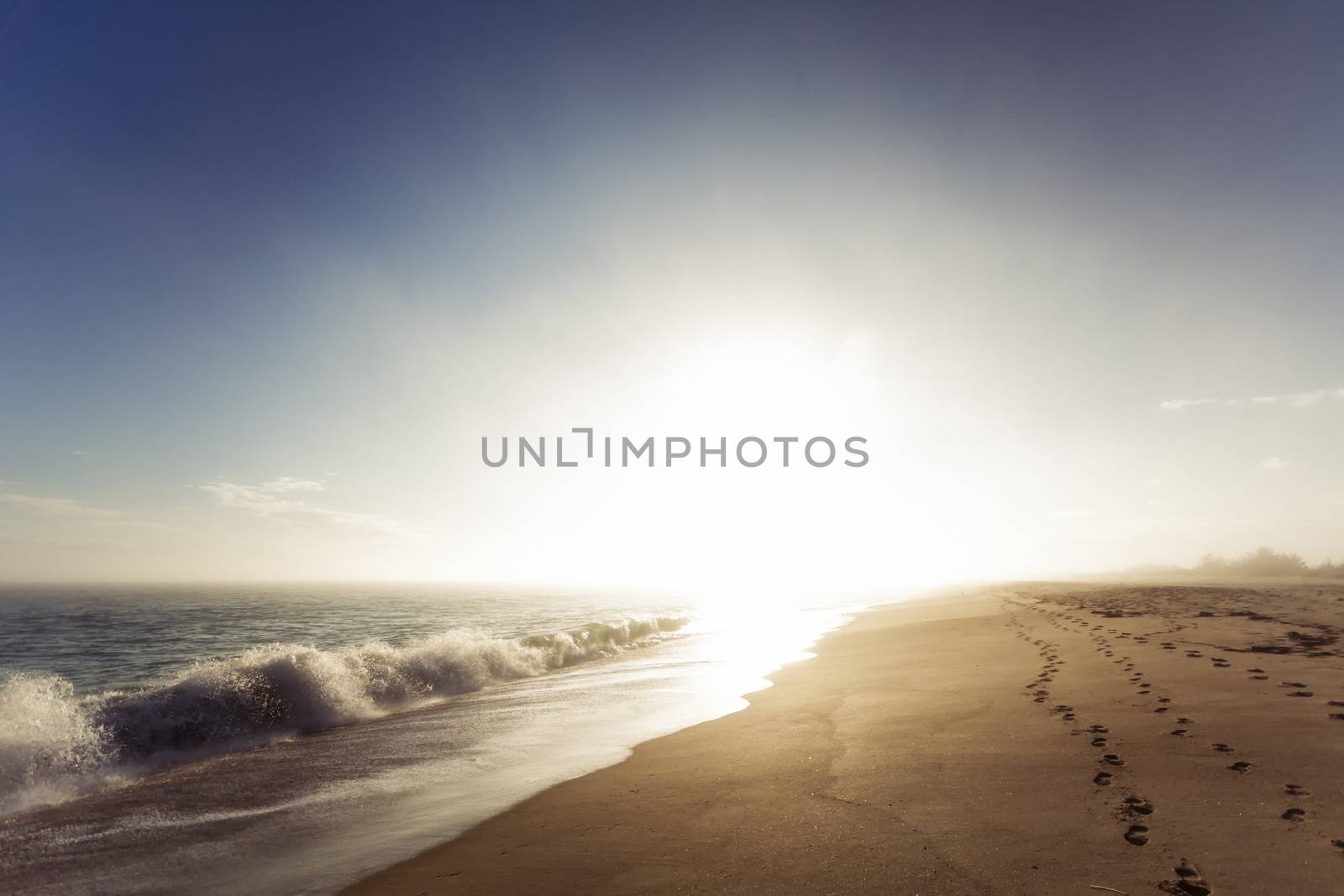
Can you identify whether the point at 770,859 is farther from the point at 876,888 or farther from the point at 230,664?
the point at 230,664

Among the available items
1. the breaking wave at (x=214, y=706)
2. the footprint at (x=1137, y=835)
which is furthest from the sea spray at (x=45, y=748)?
the footprint at (x=1137, y=835)

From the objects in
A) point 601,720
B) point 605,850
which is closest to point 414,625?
point 601,720

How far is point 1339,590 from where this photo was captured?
1121 inches

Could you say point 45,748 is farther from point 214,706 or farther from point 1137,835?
point 1137,835

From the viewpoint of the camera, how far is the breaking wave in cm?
875

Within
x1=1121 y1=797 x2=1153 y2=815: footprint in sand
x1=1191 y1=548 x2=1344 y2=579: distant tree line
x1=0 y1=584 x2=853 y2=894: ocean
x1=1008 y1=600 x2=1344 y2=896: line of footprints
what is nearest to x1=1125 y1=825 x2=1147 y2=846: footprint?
x1=1008 y1=600 x2=1344 y2=896: line of footprints

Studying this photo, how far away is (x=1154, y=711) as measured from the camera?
754 centimetres

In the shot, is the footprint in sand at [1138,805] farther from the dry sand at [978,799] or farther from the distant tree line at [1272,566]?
the distant tree line at [1272,566]

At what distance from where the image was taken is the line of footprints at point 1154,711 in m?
3.89

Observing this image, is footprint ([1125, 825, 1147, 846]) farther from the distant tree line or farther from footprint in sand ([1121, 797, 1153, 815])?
the distant tree line

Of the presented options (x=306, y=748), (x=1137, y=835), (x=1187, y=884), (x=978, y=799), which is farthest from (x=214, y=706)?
(x=1187, y=884)

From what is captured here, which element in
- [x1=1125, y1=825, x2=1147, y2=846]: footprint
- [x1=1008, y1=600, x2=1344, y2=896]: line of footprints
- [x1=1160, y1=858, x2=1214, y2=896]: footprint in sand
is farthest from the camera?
[x1=1125, y1=825, x2=1147, y2=846]: footprint

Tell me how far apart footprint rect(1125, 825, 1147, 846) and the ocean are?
5.66m

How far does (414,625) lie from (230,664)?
82.8 ft
